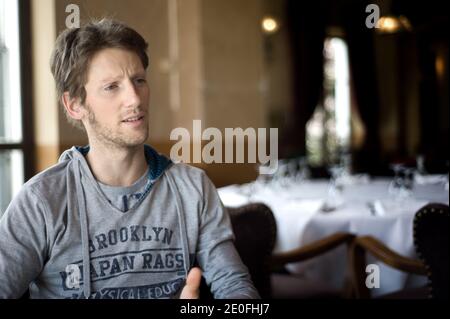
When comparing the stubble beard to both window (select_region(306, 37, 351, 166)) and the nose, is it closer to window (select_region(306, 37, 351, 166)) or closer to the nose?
the nose

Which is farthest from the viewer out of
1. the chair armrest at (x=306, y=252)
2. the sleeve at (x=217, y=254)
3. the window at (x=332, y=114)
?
the window at (x=332, y=114)

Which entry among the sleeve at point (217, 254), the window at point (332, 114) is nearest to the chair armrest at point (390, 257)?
the sleeve at point (217, 254)

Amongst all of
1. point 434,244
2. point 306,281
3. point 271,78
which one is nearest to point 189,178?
point 434,244

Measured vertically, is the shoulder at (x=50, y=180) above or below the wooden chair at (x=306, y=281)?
above

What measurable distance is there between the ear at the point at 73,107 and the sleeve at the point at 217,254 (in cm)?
30

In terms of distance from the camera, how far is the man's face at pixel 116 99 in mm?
1059

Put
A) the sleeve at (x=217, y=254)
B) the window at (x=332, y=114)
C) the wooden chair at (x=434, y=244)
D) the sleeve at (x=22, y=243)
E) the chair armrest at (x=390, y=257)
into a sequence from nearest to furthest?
1. the sleeve at (x=22, y=243)
2. the sleeve at (x=217, y=254)
3. the wooden chair at (x=434, y=244)
4. the chair armrest at (x=390, y=257)
5. the window at (x=332, y=114)

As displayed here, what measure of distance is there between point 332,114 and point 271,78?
1.56 meters

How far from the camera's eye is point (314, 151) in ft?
25.6

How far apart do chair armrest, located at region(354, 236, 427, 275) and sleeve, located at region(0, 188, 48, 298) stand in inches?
55.5

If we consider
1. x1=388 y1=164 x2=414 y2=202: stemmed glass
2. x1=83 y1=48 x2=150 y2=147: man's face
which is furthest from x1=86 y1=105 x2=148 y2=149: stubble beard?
x1=388 y1=164 x2=414 y2=202: stemmed glass

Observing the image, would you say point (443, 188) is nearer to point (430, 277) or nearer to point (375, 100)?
point (430, 277)

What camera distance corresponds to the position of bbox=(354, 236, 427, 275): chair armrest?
6.86ft

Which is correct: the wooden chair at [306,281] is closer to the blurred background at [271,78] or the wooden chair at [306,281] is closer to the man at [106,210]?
the blurred background at [271,78]
